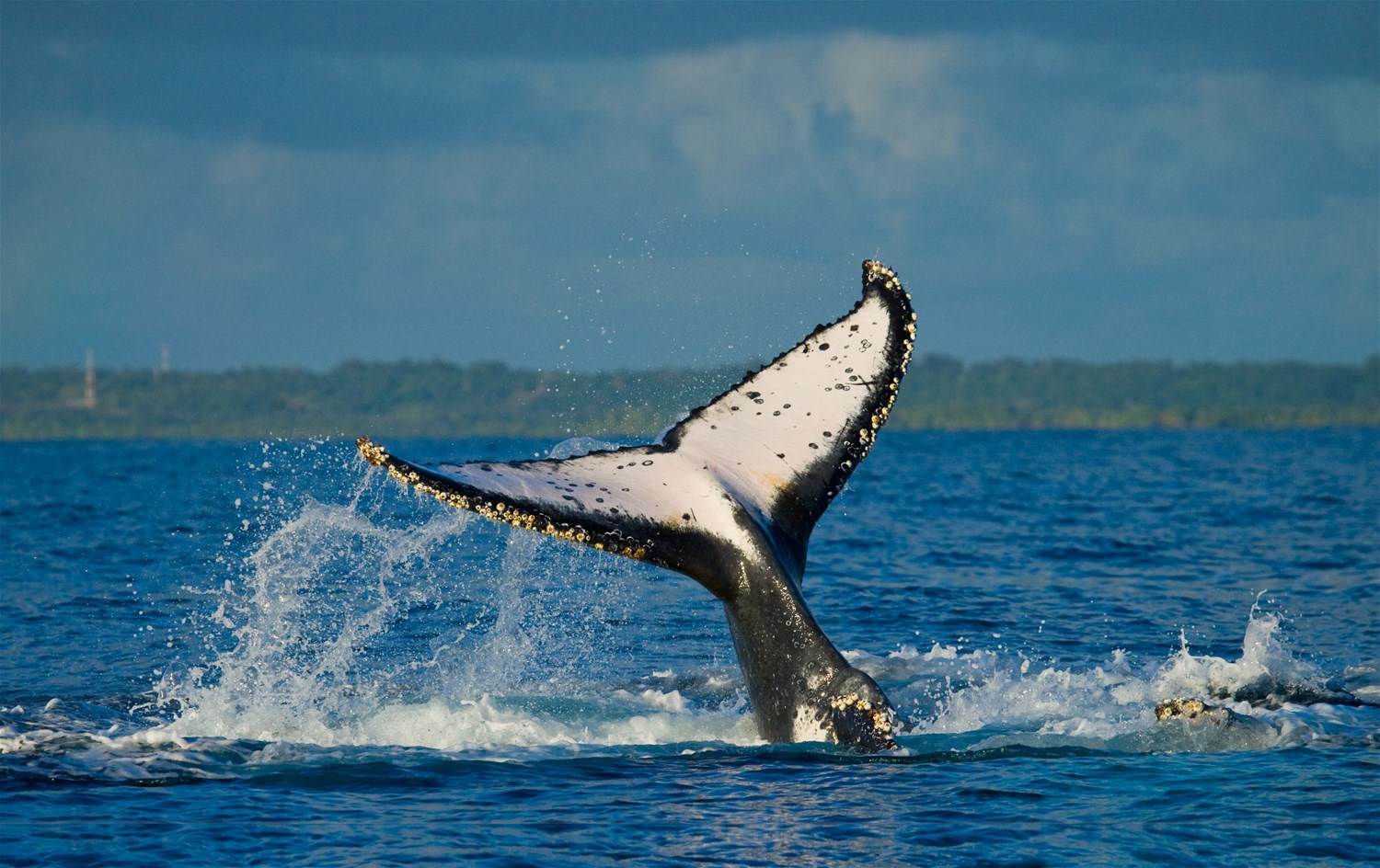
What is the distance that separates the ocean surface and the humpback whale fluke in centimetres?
69

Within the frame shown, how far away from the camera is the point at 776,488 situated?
9.32m

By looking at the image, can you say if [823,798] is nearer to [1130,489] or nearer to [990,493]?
[990,493]

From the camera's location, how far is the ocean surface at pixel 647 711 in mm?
Answer: 8969

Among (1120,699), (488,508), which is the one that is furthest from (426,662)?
(488,508)

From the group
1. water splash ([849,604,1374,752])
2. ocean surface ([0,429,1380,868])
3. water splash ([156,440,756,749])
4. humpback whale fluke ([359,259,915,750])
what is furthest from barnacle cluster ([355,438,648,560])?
water splash ([849,604,1374,752])

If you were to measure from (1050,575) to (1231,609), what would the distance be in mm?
3650

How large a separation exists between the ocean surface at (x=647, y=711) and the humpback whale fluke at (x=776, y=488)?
2.25ft

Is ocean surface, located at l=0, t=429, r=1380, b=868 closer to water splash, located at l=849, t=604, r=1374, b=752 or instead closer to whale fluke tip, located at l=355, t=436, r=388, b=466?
water splash, located at l=849, t=604, r=1374, b=752

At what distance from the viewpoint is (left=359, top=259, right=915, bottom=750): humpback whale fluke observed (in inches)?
350

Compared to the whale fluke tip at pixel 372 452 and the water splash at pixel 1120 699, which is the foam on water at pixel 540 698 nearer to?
the water splash at pixel 1120 699

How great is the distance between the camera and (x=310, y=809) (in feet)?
31.1

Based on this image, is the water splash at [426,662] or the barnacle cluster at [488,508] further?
the water splash at [426,662]

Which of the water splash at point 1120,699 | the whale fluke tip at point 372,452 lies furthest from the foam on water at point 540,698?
the whale fluke tip at point 372,452

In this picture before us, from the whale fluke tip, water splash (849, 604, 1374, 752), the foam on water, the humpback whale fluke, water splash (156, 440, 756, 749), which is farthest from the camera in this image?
water splash (156, 440, 756, 749)
